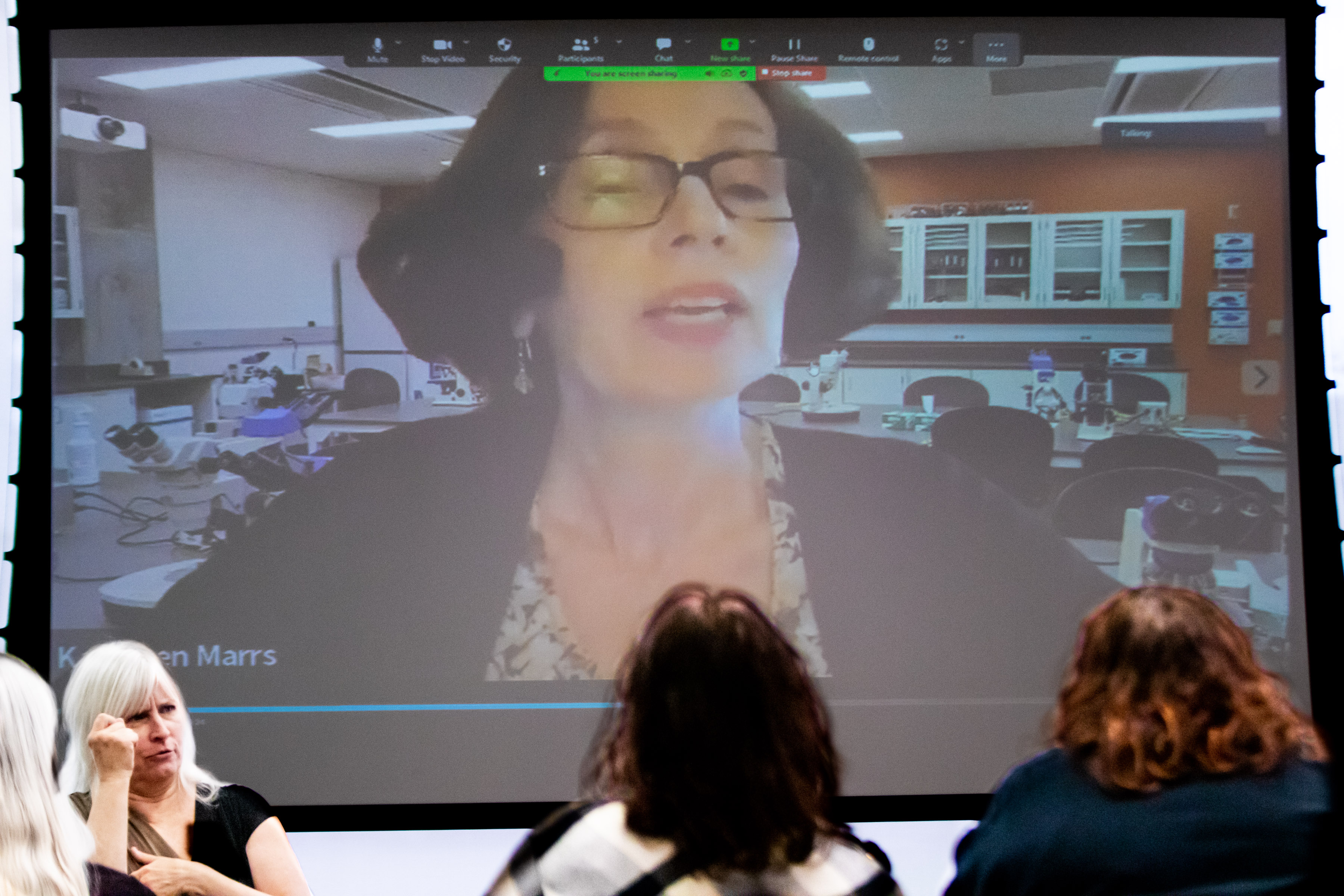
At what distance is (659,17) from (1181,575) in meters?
1.93

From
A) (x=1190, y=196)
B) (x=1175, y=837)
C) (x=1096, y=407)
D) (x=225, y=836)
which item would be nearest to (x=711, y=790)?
(x=1175, y=837)

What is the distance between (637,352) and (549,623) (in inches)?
28.9

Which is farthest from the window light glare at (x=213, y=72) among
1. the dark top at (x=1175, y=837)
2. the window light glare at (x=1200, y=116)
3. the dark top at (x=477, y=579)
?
the dark top at (x=1175, y=837)

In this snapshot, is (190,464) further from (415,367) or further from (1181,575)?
(1181,575)

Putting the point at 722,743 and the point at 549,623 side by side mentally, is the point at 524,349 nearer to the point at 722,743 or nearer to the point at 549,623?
the point at 549,623

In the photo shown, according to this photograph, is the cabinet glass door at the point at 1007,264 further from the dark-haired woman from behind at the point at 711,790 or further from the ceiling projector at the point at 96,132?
the ceiling projector at the point at 96,132

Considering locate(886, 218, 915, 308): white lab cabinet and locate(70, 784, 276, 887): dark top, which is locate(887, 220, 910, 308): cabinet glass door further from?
→ locate(70, 784, 276, 887): dark top

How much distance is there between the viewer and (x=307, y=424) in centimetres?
251

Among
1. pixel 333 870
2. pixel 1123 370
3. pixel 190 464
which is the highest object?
pixel 1123 370

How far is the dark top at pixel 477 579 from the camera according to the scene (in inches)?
98.8

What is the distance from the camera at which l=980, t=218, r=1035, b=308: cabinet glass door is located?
250 centimetres

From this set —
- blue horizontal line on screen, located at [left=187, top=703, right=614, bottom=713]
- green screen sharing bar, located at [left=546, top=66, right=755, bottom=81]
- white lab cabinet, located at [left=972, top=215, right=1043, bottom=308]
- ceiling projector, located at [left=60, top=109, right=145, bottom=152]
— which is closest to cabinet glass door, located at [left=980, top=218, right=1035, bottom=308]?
white lab cabinet, located at [left=972, top=215, right=1043, bottom=308]

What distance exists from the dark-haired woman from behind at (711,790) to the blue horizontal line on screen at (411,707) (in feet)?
4.60

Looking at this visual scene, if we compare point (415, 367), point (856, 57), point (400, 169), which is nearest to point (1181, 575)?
point (856, 57)
